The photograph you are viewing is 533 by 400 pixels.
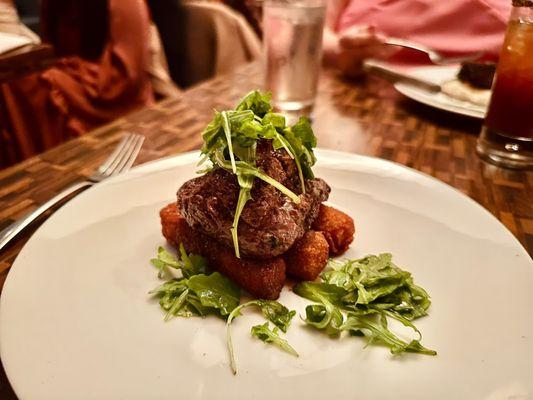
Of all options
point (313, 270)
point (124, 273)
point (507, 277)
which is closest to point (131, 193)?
point (124, 273)

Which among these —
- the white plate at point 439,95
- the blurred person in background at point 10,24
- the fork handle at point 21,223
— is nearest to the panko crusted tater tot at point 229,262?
the fork handle at point 21,223

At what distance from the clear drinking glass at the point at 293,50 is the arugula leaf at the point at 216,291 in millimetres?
1114

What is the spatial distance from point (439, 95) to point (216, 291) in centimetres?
150

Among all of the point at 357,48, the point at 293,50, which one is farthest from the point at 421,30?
the point at 293,50

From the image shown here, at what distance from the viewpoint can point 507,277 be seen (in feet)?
2.93

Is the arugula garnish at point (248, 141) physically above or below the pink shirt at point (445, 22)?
above

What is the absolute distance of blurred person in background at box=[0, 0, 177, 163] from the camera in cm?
292

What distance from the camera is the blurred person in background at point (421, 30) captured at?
251 cm

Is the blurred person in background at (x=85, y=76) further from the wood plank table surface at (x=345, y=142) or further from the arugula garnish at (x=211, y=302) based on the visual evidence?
the arugula garnish at (x=211, y=302)

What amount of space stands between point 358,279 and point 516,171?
916 mm

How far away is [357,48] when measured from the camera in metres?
2.49

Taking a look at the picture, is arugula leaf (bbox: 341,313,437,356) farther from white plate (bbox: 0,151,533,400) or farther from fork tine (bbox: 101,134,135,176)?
fork tine (bbox: 101,134,135,176)

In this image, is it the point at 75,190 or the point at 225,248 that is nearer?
the point at 225,248

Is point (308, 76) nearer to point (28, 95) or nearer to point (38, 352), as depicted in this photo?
point (38, 352)
